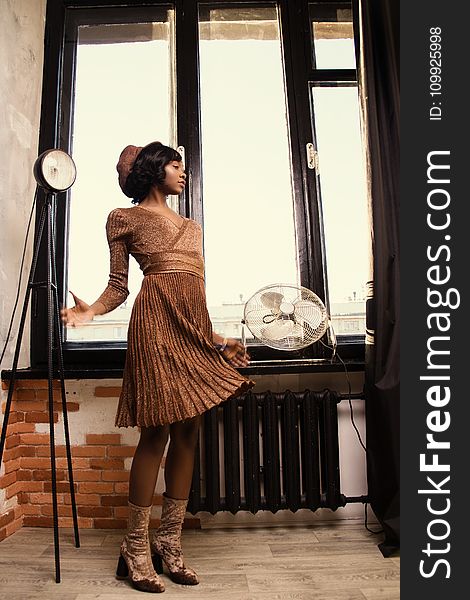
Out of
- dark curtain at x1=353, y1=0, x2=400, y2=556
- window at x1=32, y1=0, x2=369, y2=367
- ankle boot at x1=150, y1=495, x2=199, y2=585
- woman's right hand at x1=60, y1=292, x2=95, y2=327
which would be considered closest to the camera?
woman's right hand at x1=60, y1=292, x2=95, y2=327

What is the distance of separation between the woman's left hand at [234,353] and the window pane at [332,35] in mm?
1773

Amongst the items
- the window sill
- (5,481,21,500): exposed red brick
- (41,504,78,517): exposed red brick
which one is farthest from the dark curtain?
(5,481,21,500): exposed red brick

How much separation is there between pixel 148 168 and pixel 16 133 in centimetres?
103

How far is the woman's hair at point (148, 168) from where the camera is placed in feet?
5.90

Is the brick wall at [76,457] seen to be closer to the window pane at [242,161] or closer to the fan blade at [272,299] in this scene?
the window pane at [242,161]

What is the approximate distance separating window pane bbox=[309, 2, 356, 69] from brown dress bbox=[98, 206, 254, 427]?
157 centimetres

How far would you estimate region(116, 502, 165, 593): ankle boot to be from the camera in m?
1.64

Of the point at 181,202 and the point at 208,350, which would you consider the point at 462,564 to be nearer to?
the point at 208,350

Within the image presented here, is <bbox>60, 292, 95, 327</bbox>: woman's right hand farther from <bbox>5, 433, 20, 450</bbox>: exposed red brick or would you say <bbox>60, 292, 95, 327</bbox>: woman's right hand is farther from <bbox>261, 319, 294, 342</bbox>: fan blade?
<bbox>5, 433, 20, 450</bbox>: exposed red brick

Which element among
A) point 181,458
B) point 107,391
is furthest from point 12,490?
point 181,458

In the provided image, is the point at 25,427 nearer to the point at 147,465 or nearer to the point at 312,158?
the point at 147,465

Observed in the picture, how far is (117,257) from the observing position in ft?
5.83

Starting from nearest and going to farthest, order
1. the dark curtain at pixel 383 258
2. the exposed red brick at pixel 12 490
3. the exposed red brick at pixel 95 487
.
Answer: the dark curtain at pixel 383 258, the exposed red brick at pixel 12 490, the exposed red brick at pixel 95 487

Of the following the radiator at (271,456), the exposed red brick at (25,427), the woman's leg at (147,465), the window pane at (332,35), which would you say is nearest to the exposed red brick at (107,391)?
the exposed red brick at (25,427)
